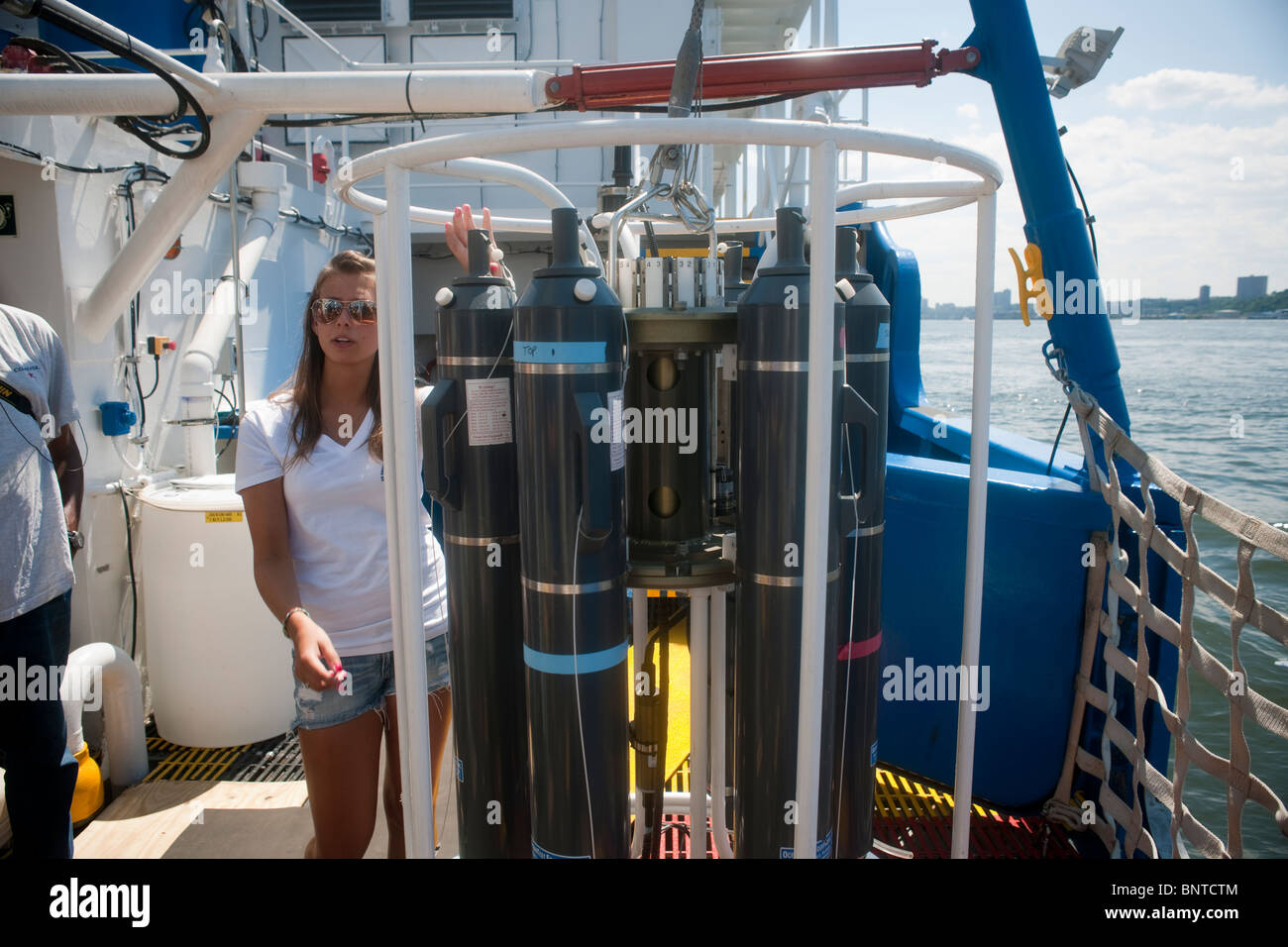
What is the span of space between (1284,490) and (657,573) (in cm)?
1498

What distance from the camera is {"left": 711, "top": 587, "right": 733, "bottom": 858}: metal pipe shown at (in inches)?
84.4

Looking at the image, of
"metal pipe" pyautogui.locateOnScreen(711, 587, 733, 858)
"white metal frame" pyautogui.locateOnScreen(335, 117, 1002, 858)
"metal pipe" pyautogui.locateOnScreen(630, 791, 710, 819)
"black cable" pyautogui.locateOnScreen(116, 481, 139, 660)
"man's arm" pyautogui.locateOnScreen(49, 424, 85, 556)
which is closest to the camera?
"white metal frame" pyautogui.locateOnScreen(335, 117, 1002, 858)

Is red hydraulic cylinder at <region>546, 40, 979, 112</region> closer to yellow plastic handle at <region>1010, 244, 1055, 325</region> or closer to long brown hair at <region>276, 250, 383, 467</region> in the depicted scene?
long brown hair at <region>276, 250, 383, 467</region>

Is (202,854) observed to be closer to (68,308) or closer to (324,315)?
(324,315)

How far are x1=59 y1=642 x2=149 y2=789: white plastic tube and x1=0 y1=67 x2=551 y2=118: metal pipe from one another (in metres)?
2.36

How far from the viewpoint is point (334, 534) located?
211 cm

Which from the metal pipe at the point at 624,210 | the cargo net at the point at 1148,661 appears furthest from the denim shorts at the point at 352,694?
the cargo net at the point at 1148,661

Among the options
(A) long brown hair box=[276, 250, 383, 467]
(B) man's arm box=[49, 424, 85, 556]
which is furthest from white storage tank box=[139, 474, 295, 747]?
(A) long brown hair box=[276, 250, 383, 467]

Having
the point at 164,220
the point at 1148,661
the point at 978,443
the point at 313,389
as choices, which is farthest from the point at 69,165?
the point at 1148,661

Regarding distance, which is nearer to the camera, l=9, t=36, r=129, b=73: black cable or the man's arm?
l=9, t=36, r=129, b=73: black cable

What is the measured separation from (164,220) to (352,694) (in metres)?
1.36

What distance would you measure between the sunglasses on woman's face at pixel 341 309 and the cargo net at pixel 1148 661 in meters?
2.25

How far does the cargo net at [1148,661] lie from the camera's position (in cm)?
209

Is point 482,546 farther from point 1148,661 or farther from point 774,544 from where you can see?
point 1148,661
